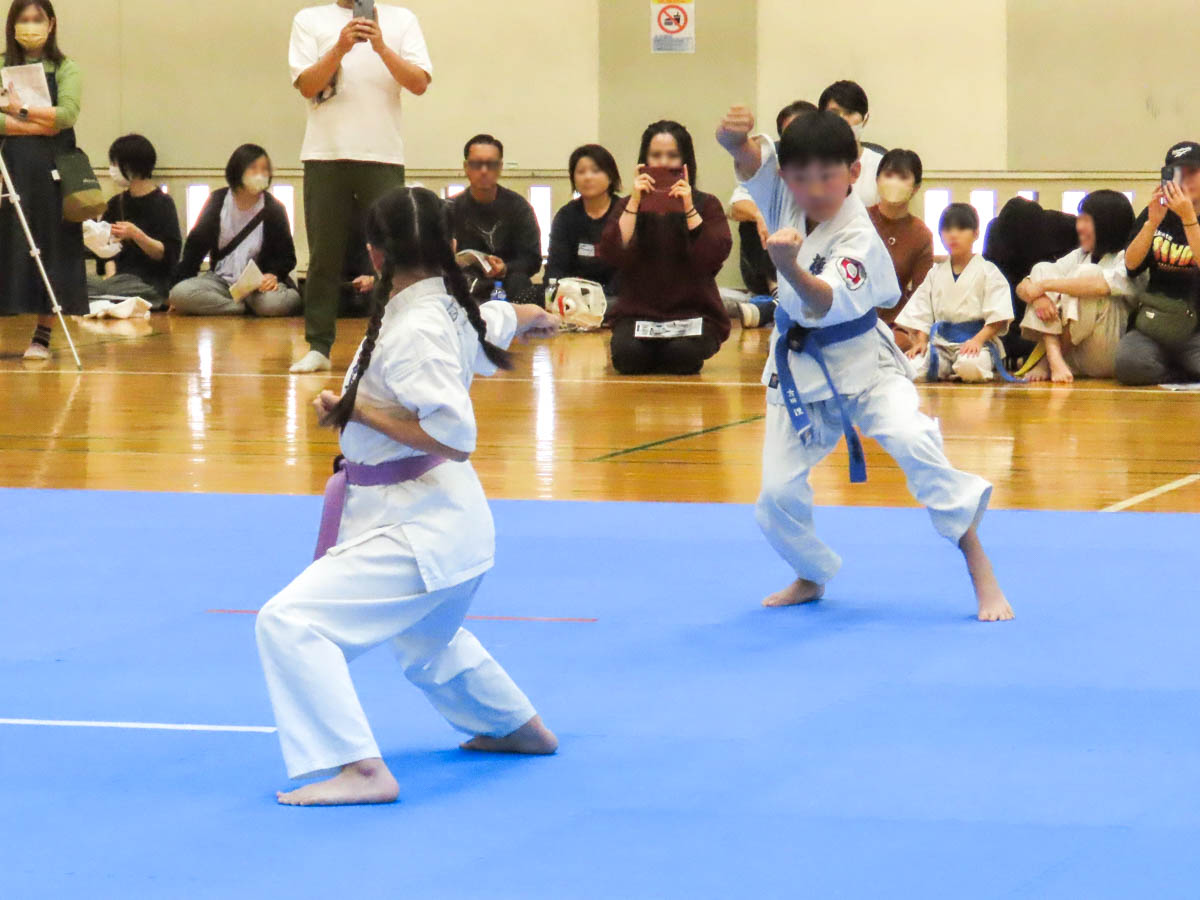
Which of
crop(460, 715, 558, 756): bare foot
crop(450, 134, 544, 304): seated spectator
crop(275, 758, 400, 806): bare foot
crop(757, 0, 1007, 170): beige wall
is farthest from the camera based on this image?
crop(757, 0, 1007, 170): beige wall

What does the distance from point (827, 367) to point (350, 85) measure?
4.67 metres

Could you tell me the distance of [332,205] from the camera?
26.5 feet

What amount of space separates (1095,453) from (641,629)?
2.90 metres

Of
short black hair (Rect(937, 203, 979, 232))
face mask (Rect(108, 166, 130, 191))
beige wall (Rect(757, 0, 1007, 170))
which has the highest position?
beige wall (Rect(757, 0, 1007, 170))

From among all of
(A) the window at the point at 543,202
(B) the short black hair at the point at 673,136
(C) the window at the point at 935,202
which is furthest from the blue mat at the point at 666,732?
(A) the window at the point at 543,202

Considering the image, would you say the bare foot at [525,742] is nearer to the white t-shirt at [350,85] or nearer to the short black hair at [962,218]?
the white t-shirt at [350,85]

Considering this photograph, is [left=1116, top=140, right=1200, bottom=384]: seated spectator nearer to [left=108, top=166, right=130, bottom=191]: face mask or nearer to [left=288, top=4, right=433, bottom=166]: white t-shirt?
[left=288, top=4, right=433, bottom=166]: white t-shirt

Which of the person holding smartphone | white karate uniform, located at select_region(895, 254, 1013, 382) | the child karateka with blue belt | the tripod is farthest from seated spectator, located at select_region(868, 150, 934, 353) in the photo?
the child karateka with blue belt

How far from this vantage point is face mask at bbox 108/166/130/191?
13.2 m

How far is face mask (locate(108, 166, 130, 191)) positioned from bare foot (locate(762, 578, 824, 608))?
33.8 feet

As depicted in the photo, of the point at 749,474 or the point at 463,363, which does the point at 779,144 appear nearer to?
the point at 463,363

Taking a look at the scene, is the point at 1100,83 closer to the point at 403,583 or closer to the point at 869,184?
the point at 869,184

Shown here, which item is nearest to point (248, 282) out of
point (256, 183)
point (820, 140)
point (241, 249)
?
point (241, 249)

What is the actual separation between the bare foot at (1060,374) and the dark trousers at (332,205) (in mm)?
3372
